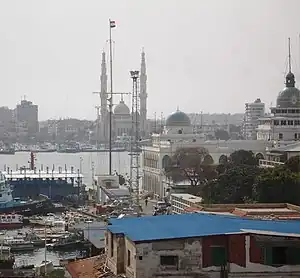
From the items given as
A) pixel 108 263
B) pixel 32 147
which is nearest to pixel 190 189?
pixel 108 263

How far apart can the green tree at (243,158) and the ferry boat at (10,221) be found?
434 centimetres

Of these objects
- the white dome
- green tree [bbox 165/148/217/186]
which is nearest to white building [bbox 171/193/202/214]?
green tree [bbox 165/148/217/186]

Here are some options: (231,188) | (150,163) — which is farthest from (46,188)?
(231,188)

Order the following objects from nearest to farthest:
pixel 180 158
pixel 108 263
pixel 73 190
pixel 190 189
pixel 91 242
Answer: pixel 108 263
pixel 91 242
pixel 190 189
pixel 180 158
pixel 73 190

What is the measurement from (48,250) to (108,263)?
6.78 metres

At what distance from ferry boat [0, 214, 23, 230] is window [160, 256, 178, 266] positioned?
408 inches

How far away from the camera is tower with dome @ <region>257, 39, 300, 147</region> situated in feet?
69.1

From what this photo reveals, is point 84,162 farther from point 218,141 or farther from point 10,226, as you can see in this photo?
point 10,226

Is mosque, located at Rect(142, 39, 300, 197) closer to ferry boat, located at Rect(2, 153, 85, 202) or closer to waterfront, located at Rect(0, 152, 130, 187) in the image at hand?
ferry boat, located at Rect(2, 153, 85, 202)

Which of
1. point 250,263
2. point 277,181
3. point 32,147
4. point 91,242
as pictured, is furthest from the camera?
point 32,147

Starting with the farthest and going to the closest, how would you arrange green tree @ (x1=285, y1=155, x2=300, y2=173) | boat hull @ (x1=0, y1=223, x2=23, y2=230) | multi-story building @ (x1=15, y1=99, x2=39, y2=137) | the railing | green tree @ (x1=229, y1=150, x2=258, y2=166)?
multi-story building @ (x1=15, y1=99, x2=39, y2=137) → green tree @ (x1=229, y1=150, x2=258, y2=166) → the railing → boat hull @ (x1=0, y1=223, x2=23, y2=230) → green tree @ (x1=285, y1=155, x2=300, y2=173)

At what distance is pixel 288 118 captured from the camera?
2130 centimetres

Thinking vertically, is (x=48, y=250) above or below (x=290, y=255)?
below

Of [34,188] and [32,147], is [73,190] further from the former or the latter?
[32,147]
